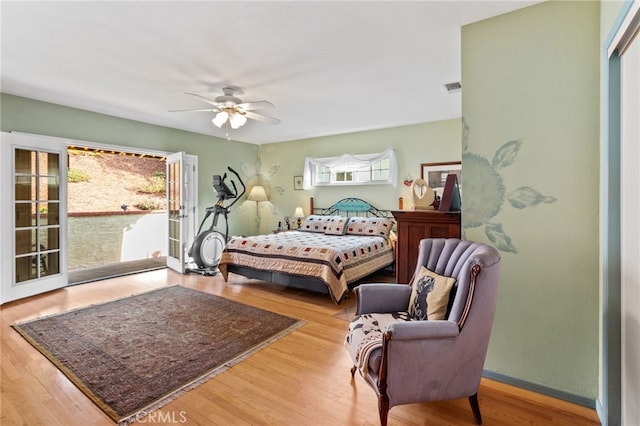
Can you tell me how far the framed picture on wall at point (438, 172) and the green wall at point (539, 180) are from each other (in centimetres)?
267

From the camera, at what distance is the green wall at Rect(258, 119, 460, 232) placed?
190 inches

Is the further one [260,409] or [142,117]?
[142,117]

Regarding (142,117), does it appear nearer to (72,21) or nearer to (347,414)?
(72,21)

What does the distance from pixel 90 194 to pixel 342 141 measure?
5507 millimetres

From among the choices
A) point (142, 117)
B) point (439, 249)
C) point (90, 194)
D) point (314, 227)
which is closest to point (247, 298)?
point (314, 227)

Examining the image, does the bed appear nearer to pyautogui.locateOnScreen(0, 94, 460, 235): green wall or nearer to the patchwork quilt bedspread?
the patchwork quilt bedspread

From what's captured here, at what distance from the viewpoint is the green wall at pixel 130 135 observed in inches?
148

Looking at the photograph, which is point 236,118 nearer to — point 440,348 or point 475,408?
point 440,348

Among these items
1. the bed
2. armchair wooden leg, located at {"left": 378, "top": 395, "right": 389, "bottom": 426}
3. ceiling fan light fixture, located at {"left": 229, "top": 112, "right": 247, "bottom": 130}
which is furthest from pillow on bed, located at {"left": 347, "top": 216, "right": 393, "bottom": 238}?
armchair wooden leg, located at {"left": 378, "top": 395, "right": 389, "bottom": 426}

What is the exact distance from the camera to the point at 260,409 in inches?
70.6

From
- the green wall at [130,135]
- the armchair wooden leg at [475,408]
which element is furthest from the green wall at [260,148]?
the armchair wooden leg at [475,408]

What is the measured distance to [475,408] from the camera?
1691 millimetres

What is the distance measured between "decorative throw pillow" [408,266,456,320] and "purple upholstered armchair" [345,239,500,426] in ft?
0.11

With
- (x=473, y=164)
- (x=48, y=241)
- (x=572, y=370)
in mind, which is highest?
(x=473, y=164)
